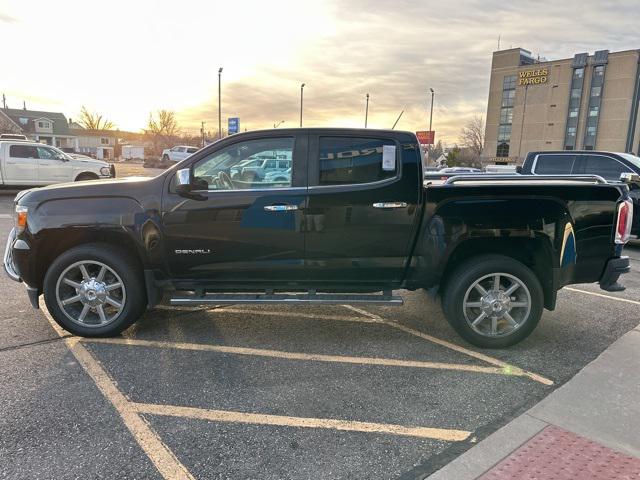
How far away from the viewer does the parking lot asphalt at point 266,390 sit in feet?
8.86

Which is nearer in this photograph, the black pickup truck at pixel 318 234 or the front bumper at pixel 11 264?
the black pickup truck at pixel 318 234

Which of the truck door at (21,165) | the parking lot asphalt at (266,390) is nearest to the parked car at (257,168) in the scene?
the parking lot asphalt at (266,390)

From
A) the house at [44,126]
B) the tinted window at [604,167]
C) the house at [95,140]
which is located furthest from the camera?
the house at [95,140]

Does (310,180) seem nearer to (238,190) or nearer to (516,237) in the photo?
(238,190)

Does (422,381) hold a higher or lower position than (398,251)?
lower

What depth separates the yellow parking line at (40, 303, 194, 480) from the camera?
102 inches

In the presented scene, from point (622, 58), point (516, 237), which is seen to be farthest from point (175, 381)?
point (622, 58)

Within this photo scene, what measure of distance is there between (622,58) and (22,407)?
3098 inches

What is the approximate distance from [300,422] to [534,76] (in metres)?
79.6

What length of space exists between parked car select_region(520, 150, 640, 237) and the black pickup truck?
580 cm

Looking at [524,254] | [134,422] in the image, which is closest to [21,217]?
[134,422]

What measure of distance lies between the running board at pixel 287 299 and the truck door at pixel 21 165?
13948mm

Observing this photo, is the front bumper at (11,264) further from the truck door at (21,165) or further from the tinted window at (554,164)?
the truck door at (21,165)

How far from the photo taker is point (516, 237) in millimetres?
4203
